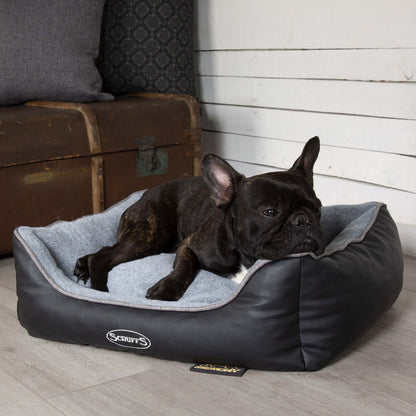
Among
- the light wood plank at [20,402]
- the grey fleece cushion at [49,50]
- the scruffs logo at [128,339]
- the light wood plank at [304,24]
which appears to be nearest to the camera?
the light wood plank at [20,402]

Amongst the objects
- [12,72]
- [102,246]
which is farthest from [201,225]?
[12,72]

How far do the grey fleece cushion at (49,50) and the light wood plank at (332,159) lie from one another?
903 mm

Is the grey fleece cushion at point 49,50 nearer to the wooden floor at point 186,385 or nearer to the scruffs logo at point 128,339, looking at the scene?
the wooden floor at point 186,385

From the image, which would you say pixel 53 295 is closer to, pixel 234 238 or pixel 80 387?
pixel 80 387

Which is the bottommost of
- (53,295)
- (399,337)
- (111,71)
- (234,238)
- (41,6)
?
(399,337)

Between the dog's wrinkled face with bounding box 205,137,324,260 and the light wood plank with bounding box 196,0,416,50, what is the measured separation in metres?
1.18

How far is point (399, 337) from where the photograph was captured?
7.68 feet

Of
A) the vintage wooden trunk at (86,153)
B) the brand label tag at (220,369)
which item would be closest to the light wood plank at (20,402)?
the brand label tag at (220,369)

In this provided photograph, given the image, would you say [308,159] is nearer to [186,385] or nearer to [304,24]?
[186,385]

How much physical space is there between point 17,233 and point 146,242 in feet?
1.71

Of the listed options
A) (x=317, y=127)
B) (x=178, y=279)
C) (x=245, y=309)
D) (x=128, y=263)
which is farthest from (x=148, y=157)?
(x=245, y=309)

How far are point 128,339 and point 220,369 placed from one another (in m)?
0.30

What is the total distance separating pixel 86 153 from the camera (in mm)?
3477

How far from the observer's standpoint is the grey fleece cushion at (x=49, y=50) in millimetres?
3557
